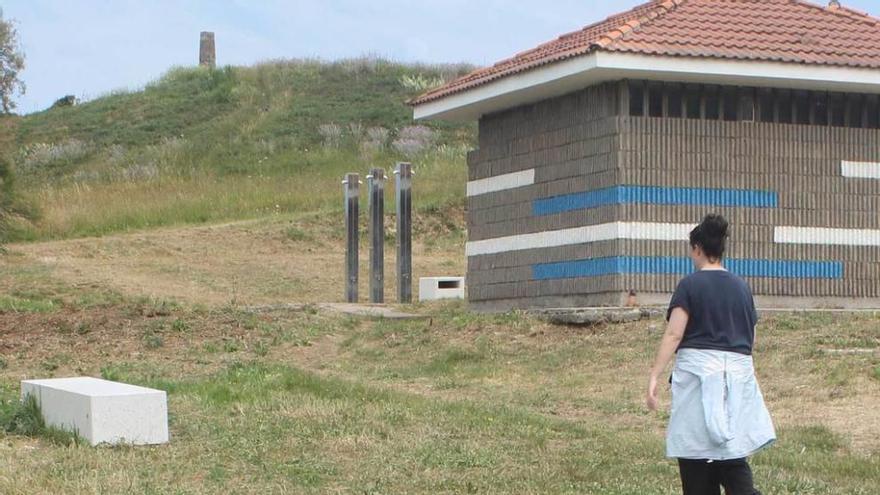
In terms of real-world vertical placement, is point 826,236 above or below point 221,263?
above

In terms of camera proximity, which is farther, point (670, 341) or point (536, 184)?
point (536, 184)

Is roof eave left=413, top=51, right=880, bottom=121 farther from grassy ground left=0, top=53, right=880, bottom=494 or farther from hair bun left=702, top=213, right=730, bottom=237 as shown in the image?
hair bun left=702, top=213, right=730, bottom=237

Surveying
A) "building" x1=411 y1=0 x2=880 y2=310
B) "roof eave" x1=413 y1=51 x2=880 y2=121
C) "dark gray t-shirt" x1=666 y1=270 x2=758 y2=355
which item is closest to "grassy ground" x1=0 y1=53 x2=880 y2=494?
"building" x1=411 y1=0 x2=880 y2=310

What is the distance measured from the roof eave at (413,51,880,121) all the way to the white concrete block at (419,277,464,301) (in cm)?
722

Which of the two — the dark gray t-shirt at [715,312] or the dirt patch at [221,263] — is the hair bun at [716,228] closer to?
the dark gray t-shirt at [715,312]

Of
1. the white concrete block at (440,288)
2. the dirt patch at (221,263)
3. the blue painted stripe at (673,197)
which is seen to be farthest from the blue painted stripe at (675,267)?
the dirt patch at (221,263)

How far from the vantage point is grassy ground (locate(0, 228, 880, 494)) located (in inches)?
427

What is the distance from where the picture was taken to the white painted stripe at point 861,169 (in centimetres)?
2200

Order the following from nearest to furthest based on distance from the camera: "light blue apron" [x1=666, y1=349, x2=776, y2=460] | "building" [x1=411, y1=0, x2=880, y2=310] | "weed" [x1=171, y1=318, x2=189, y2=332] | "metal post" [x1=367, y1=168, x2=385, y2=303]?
"light blue apron" [x1=666, y1=349, x2=776, y2=460] < "building" [x1=411, y1=0, x2=880, y2=310] < "weed" [x1=171, y1=318, x2=189, y2=332] < "metal post" [x1=367, y1=168, x2=385, y2=303]

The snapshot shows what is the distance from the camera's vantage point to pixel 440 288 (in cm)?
2939

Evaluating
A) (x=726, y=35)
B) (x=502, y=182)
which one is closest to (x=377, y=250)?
(x=502, y=182)

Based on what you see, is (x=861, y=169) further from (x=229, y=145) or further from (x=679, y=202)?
(x=229, y=145)

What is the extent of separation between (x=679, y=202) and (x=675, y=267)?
0.88 metres

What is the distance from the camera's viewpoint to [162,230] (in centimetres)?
3697
